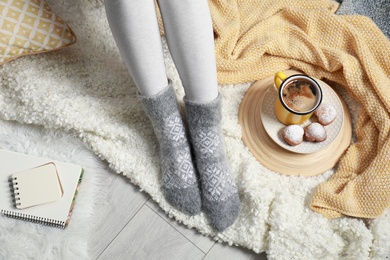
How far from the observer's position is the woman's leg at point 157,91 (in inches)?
27.5

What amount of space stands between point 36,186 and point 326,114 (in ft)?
2.09

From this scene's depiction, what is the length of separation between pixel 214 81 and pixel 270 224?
0.32m

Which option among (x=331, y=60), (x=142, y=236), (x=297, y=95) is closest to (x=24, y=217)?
(x=142, y=236)

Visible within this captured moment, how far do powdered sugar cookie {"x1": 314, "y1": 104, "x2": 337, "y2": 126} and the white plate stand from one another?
2 centimetres

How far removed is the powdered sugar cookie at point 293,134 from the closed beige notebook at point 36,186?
0.50 meters

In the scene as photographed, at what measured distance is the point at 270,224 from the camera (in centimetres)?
89

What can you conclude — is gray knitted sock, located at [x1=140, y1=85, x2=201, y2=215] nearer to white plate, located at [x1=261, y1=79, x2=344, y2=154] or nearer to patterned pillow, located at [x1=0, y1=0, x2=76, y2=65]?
white plate, located at [x1=261, y1=79, x2=344, y2=154]

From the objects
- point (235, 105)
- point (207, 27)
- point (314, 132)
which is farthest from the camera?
point (235, 105)

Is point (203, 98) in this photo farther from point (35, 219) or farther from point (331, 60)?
point (35, 219)

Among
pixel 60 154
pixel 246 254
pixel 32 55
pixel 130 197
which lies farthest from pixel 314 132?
pixel 32 55

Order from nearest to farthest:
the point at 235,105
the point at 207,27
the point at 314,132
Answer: the point at 207,27 < the point at 314,132 < the point at 235,105

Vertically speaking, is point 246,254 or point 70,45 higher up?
point 70,45

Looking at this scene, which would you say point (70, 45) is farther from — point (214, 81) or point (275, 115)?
point (275, 115)

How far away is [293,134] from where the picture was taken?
2.89ft
